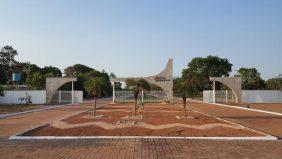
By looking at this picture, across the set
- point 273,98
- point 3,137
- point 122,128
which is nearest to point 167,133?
point 122,128

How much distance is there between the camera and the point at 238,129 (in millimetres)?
15461

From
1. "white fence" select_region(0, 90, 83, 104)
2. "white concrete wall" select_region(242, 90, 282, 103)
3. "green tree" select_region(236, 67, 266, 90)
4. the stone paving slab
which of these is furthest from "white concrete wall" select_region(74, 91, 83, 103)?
the stone paving slab

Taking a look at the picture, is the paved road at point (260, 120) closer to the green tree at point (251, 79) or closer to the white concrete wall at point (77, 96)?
the white concrete wall at point (77, 96)

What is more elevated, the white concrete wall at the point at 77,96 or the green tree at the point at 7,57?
the green tree at the point at 7,57

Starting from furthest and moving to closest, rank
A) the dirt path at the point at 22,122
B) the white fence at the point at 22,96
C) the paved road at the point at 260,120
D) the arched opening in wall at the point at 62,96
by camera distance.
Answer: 1. the arched opening in wall at the point at 62,96
2. the white fence at the point at 22,96
3. the paved road at the point at 260,120
4. the dirt path at the point at 22,122

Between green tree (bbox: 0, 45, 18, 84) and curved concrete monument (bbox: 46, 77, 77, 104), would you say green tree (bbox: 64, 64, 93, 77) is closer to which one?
green tree (bbox: 0, 45, 18, 84)

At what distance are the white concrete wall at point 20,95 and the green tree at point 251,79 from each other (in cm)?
4019

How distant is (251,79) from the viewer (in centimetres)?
7369

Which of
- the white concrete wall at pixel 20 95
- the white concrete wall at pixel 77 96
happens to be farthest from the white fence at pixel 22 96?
the white concrete wall at pixel 77 96

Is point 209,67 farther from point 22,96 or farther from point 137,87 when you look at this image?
point 137,87

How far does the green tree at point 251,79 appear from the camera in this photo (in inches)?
2813

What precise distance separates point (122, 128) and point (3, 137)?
4792 millimetres

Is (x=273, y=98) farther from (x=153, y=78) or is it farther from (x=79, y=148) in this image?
(x=79, y=148)

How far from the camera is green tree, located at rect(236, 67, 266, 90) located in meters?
Result: 71.4
